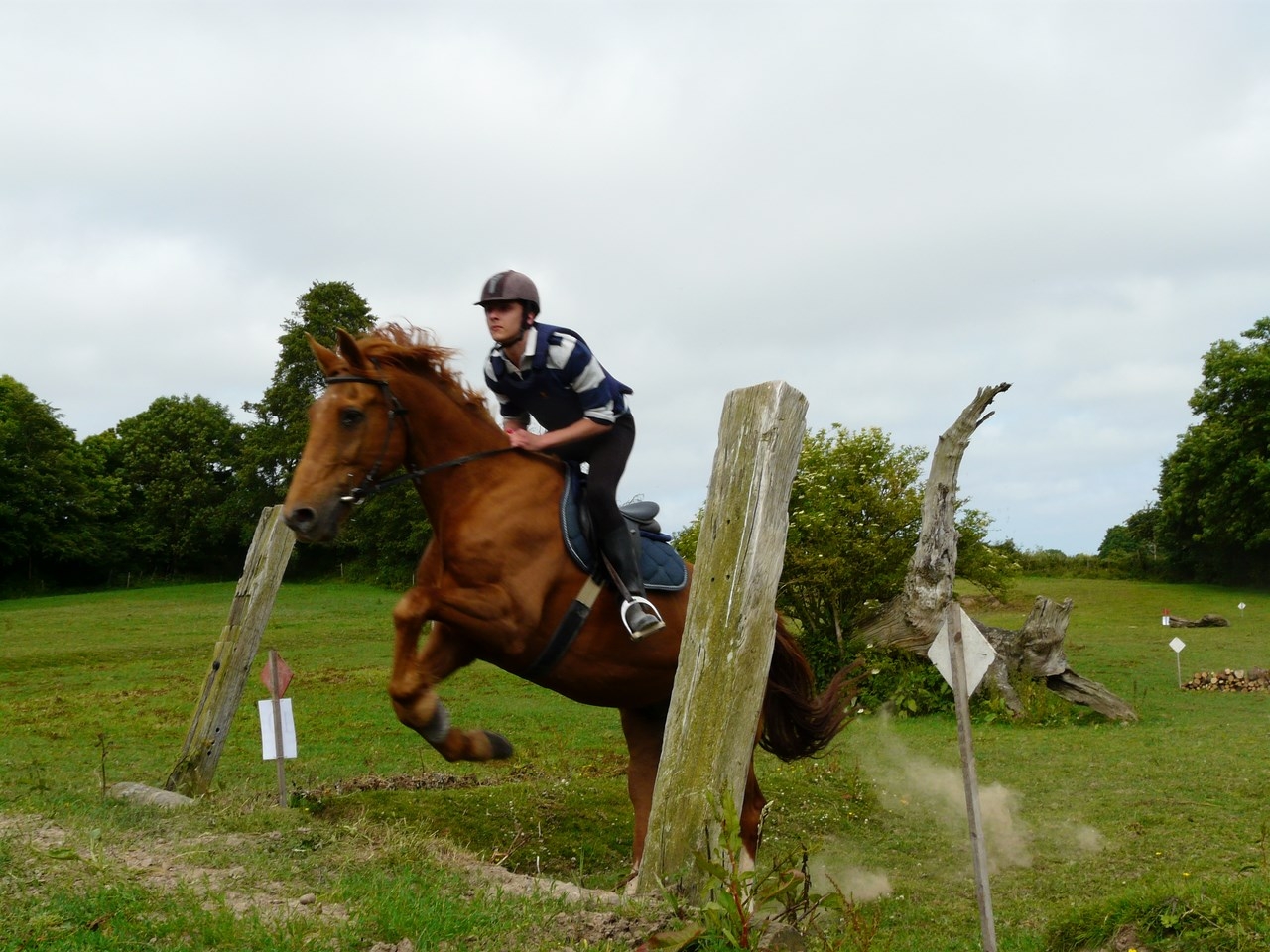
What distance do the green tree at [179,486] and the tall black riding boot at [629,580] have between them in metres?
45.0

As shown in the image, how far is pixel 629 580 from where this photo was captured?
198 inches

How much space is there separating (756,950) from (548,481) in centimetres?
258

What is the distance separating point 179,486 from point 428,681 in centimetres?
5352

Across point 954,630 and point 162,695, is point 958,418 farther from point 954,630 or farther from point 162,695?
point 162,695

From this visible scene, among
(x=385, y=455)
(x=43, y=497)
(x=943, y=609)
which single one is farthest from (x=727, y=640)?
(x=43, y=497)

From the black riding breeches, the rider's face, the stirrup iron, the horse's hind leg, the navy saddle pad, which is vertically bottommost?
the horse's hind leg

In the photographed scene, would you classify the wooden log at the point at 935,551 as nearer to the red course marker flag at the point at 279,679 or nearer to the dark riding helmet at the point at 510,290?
the red course marker flag at the point at 279,679

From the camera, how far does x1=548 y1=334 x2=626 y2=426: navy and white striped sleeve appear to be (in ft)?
16.5

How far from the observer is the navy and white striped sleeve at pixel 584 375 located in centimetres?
503

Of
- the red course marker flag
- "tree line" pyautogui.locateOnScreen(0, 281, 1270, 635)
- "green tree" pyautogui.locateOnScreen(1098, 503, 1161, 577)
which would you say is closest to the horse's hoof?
the red course marker flag

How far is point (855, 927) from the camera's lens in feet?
11.0

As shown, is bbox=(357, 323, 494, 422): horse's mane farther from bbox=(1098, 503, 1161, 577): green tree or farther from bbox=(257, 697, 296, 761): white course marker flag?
bbox=(1098, 503, 1161, 577): green tree

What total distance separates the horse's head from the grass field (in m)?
1.57

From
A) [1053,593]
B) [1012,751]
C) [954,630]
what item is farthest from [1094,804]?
[1053,593]
